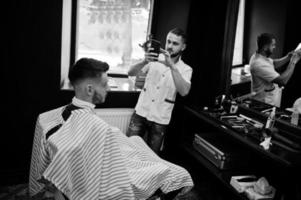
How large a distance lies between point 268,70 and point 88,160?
5.57 feet

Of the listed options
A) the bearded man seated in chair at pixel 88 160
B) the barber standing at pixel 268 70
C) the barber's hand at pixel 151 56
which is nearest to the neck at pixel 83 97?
the bearded man seated in chair at pixel 88 160

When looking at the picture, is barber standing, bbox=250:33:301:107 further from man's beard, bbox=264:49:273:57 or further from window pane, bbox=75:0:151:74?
window pane, bbox=75:0:151:74

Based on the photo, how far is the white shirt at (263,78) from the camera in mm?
2287

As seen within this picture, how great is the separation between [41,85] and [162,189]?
4.42 ft

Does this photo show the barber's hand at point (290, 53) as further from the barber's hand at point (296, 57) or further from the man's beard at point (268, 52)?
the man's beard at point (268, 52)

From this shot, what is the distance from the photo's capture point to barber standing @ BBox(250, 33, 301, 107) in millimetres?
2162

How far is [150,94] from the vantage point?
2.49 m

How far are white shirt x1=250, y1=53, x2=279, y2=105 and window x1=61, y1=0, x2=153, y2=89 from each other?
1.20 meters

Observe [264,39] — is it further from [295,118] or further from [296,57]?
[295,118]

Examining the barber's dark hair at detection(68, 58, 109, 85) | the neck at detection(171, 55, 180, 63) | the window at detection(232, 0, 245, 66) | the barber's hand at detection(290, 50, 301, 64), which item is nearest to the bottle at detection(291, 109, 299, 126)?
the barber's hand at detection(290, 50, 301, 64)

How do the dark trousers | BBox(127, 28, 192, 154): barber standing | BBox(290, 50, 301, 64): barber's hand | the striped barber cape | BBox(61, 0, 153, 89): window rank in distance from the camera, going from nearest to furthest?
the striped barber cape < BBox(290, 50, 301, 64): barber's hand < BBox(127, 28, 192, 154): barber standing < the dark trousers < BBox(61, 0, 153, 89): window

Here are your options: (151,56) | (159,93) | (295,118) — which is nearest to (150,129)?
(159,93)

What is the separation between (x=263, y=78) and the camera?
2.39m

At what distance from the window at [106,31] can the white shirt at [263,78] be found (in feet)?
3.95
